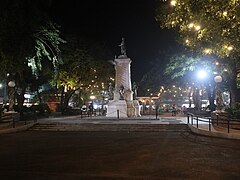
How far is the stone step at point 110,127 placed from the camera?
2178 centimetres

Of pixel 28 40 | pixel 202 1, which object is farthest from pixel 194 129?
pixel 28 40

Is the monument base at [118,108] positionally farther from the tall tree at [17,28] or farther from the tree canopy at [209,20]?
the tree canopy at [209,20]

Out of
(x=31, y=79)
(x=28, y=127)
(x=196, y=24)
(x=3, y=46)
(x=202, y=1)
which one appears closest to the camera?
(x=202, y=1)

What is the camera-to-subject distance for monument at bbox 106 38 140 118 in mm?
33812

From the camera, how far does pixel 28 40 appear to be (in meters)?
18.3

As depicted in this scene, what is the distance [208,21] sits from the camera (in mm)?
12398

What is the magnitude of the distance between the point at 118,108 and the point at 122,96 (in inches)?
53.1

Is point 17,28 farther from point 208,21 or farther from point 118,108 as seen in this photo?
point 118,108

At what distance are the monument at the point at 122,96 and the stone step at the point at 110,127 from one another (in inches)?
406

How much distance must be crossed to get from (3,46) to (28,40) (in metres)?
1.45

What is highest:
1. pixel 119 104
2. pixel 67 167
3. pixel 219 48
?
pixel 219 48

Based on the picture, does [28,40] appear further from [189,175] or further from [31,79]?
[31,79]

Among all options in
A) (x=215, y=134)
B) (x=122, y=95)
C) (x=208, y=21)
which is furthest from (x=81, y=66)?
(x=208, y=21)

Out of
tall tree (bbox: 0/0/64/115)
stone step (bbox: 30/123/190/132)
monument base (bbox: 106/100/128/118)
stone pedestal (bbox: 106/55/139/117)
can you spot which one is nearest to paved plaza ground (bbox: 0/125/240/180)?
tall tree (bbox: 0/0/64/115)
